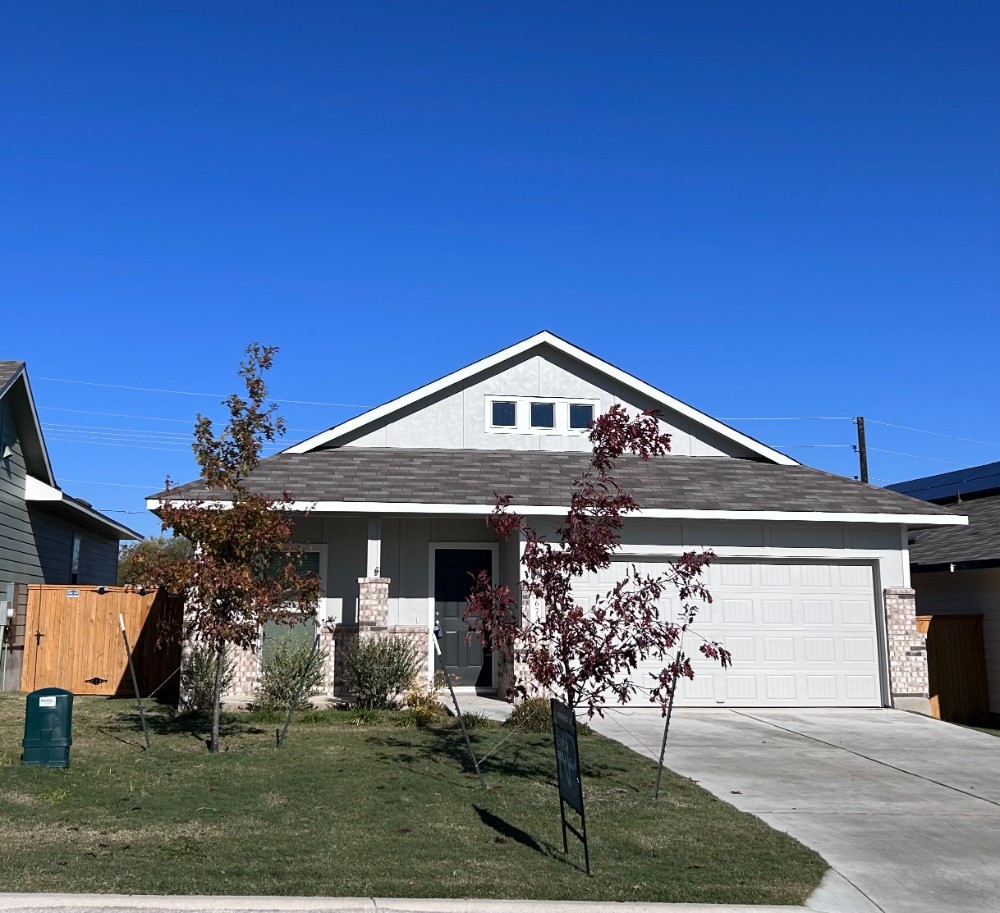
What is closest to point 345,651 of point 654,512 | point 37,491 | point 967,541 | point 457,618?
point 457,618

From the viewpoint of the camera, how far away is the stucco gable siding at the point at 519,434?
61.1 ft

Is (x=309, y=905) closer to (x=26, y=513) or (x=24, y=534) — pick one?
(x=24, y=534)

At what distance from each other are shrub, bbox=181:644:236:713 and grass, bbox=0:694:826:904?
2399mm

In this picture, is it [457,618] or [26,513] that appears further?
[26,513]

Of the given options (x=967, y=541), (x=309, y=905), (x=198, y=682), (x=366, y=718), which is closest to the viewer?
(x=309, y=905)

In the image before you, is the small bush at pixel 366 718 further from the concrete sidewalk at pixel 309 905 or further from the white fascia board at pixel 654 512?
the concrete sidewalk at pixel 309 905

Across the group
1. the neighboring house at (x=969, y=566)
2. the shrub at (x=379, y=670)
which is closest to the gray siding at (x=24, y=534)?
the shrub at (x=379, y=670)

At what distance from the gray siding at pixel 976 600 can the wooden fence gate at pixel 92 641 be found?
14.6 metres

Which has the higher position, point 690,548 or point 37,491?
point 37,491

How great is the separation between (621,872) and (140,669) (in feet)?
44.6

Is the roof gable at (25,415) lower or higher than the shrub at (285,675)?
higher

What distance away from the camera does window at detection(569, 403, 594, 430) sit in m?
19.0

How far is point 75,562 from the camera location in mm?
23562

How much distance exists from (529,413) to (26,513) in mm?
10295
